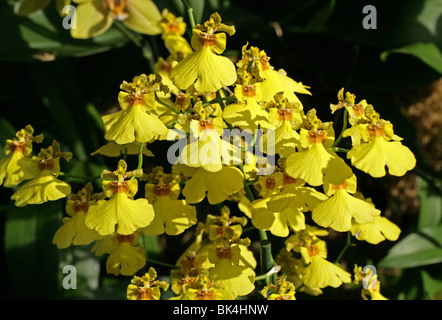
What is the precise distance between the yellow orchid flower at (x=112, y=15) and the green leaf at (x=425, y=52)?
69 centimetres

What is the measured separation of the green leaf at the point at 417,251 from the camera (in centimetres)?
100

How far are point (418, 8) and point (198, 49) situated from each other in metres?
0.66

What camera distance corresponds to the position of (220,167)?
56cm

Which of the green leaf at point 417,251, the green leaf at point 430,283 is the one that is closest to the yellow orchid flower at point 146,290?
the green leaf at point 417,251

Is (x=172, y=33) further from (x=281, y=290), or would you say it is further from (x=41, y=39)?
(x=281, y=290)

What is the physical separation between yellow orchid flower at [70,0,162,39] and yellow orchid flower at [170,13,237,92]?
6.3 inches

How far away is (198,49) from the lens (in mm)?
637

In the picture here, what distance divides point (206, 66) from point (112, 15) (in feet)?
0.60

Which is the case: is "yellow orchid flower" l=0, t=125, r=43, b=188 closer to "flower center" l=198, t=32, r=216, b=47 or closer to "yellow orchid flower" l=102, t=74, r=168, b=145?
"yellow orchid flower" l=102, t=74, r=168, b=145

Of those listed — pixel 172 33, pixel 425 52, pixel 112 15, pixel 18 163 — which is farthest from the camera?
pixel 425 52

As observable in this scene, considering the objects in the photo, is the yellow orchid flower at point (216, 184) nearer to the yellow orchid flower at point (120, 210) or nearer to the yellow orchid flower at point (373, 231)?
the yellow orchid flower at point (120, 210)

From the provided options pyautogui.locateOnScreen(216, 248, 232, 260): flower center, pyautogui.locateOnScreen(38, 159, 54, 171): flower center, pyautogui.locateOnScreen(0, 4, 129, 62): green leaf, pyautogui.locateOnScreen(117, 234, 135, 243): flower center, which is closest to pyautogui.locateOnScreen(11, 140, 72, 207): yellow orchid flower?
pyautogui.locateOnScreen(38, 159, 54, 171): flower center

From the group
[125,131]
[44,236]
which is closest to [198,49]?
[125,131]

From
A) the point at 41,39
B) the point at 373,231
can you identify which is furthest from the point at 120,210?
the point at 41,39
